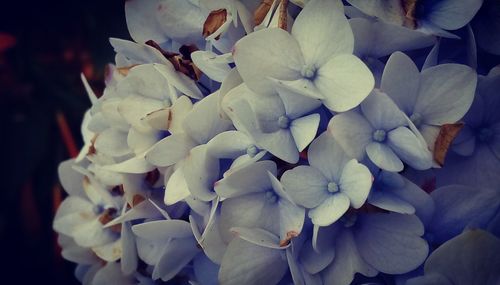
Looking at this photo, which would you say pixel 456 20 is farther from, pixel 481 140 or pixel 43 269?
pixel 43 269

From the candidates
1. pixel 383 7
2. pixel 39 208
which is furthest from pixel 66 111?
pixel 383 7

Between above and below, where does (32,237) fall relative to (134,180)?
below

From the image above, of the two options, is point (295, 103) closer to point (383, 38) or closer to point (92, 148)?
point (383, 38)

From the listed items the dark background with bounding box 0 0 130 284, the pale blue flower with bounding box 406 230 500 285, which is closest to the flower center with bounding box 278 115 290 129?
the pale blue flower with bounding box 406 230 500 285

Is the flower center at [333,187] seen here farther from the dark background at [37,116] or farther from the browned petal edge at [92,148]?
the dark background at [37,116]

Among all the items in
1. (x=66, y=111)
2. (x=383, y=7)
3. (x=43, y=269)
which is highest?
(x=383, y=7)

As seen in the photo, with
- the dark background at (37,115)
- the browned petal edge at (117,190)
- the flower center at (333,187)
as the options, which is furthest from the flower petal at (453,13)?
the dark background at (37,115)

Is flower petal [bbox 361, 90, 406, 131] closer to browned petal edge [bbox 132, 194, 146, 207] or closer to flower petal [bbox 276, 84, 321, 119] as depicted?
flower petal [bbox 276, 84, 321, 119]
